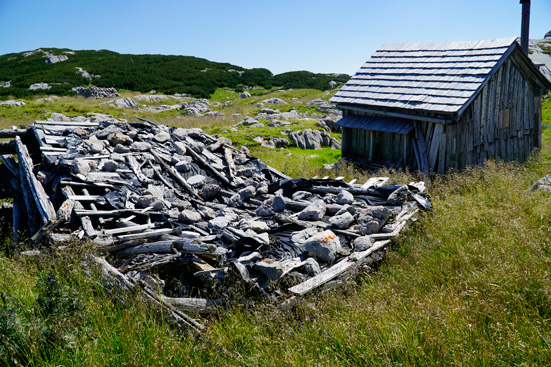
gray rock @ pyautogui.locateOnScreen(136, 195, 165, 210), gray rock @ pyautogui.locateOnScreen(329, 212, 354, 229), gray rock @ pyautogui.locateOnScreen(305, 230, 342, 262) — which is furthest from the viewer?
gray rock @ pyautogui.locateOnScreen(136, 195, 165, 210)

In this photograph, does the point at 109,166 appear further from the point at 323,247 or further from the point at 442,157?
the point at 442,157

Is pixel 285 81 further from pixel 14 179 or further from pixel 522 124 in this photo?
pixel 14 179

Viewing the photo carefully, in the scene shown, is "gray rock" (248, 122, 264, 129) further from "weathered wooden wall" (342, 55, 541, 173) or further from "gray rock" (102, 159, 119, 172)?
"gray rock" (102, 159, 119, 172)

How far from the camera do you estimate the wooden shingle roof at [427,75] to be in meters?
11.6

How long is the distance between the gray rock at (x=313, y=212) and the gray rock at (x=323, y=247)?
3.92 feet

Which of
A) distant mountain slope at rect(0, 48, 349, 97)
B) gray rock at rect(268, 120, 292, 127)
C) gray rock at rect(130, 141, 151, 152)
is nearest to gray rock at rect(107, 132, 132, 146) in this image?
gray rock at rect(130, 141, 151, 152)

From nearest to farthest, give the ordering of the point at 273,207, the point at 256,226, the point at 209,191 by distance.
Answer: the point at 256,226, the point at 273,207, the point at 209,191

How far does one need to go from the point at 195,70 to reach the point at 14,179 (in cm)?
5324

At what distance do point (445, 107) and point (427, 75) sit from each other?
253 centimetres

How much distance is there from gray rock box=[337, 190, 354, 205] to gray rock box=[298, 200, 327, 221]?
2.08ft

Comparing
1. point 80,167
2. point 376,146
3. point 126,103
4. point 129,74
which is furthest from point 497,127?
point 129,74

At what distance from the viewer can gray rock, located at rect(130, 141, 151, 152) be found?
33.5 feet

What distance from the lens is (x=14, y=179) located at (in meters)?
9.98

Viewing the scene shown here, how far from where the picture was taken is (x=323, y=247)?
5.78 meters
